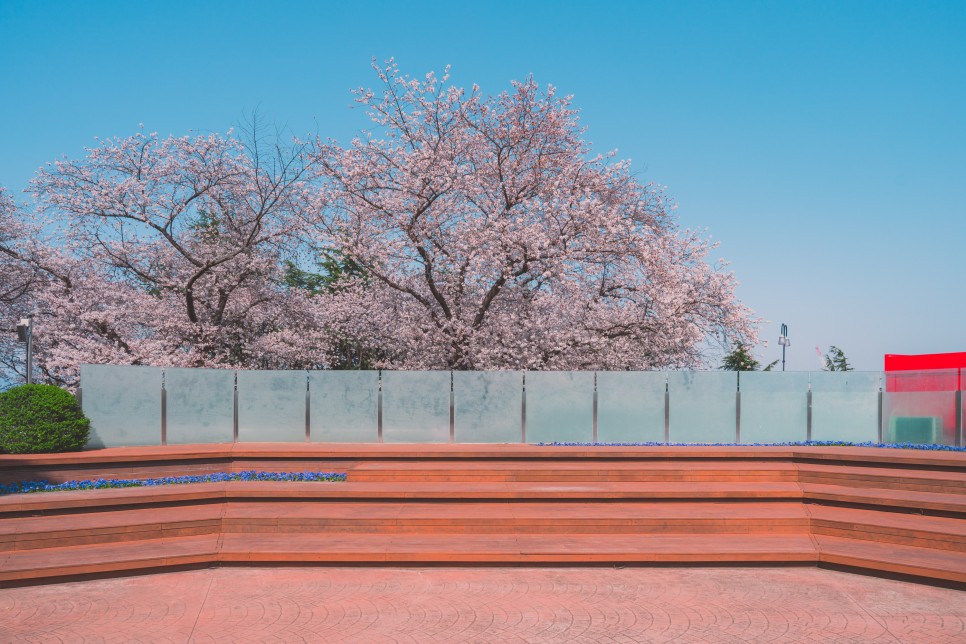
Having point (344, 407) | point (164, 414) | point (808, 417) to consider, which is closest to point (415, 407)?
point (344, 407)

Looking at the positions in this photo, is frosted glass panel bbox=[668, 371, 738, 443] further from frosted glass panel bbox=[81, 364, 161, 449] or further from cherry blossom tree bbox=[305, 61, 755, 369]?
frosted glass panel bbox=[81, 364, 161, 449]

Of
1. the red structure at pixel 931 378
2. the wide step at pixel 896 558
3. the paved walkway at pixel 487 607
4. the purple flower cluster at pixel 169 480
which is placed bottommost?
the paved walkway at pixel 487 607

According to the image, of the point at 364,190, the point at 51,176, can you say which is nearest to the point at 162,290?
the point at 51,176

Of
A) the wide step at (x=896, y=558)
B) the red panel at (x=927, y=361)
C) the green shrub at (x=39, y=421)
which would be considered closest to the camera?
the wide step at (x=896, y=558)

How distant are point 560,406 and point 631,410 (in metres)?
1.68

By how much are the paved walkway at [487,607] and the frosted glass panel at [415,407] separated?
664 cm

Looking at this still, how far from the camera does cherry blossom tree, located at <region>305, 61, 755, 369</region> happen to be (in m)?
19.6

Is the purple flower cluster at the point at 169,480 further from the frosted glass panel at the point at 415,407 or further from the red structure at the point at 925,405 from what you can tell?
the red structure at the point at 925,405

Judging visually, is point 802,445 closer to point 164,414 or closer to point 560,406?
point 560,406

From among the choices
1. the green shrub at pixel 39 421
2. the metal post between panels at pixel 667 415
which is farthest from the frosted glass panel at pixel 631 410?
the green shrub at pixel 39 421

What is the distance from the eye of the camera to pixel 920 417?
1662cm

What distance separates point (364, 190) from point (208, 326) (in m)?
6.72

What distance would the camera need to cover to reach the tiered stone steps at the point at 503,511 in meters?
10.2

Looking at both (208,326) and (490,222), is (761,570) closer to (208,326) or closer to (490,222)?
(490,222)
